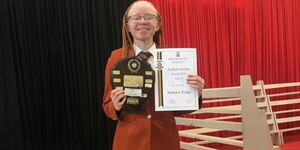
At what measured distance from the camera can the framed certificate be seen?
4.28 ft

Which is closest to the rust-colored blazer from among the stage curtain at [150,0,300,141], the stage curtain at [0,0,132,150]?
the stage curtain at [0,0,132,150]

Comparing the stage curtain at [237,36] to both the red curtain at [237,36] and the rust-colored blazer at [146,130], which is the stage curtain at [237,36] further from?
the rust-colored blazer at [146,130]

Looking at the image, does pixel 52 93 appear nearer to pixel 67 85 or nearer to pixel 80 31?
pixel 67 85

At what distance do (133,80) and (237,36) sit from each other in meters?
3.89

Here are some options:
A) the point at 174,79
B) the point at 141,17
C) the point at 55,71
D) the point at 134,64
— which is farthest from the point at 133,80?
the point at 55,71

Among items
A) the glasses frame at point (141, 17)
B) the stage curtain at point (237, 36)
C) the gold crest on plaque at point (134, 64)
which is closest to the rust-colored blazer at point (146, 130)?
the gold crest on plaque at point (134, 64)

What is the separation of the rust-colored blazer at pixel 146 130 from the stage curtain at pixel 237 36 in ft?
9.49

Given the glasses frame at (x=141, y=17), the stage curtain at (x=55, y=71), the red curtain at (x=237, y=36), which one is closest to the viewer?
the glasses frame at (x=141, y=17)

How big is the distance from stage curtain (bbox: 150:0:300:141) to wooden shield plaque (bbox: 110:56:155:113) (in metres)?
2.94

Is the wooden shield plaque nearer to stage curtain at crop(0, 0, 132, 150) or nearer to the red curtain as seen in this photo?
stage curtain at crop(0, 0, 132, 150)

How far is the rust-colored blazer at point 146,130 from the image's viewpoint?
1337 millimetres

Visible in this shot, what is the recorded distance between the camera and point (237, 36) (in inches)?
189

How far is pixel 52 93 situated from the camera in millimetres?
3400

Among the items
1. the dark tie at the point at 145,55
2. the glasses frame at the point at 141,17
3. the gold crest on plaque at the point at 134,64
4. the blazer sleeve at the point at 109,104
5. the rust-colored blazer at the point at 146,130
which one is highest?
the glasses frame at the point at 141,17
